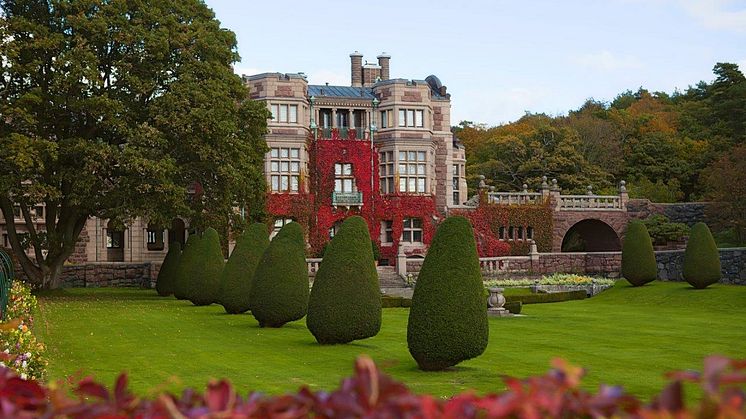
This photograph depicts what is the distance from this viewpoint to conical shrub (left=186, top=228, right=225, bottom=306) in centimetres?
2872

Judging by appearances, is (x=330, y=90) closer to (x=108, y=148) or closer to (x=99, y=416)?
(x=108, y=148)

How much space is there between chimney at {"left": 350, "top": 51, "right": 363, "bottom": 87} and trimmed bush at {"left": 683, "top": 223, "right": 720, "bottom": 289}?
26.1 m

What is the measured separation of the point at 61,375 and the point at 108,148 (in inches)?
643

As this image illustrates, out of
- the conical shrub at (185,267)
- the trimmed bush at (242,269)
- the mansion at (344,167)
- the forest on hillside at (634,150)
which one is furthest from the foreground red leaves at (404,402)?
the forest on hillside at (634,150)

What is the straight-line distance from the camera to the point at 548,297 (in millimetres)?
33000

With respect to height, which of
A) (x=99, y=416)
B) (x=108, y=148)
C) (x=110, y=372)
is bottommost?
(x=110, y=372)

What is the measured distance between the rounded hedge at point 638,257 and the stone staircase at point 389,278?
32.2 feet

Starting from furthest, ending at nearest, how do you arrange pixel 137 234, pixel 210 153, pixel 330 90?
pixel 330 90 → pixel 137 234 → pixel 210 153

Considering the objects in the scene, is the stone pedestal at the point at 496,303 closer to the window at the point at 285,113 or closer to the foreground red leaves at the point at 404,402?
the window at the point at 285,113

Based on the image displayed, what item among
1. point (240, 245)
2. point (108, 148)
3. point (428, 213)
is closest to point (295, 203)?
point (428, 213)

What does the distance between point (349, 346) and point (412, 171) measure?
1188 inches

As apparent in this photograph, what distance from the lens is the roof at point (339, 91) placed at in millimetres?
48856

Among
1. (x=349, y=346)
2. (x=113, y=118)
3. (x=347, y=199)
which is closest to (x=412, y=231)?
(x=347, y=199)

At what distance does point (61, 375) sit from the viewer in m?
13.2
